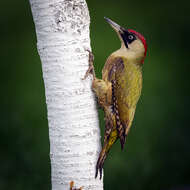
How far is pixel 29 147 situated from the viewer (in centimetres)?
600

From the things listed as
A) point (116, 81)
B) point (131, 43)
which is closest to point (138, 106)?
point (131, 43)

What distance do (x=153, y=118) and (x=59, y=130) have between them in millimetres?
3875

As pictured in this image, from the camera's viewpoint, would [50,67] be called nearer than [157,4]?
Yes

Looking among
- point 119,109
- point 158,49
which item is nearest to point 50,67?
point 119,109

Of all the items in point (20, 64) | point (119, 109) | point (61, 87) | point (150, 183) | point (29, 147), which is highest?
point (61, 87)

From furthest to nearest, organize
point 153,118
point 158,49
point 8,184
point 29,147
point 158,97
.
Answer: point 158,49, point 158,97, point 153,118, point 29,147, point 8,184

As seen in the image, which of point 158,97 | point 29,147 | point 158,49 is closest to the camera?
point 29,147

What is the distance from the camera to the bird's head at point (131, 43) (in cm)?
401

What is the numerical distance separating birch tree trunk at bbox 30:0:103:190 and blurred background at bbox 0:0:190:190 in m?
2.42

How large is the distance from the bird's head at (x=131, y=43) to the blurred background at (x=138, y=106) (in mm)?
2272

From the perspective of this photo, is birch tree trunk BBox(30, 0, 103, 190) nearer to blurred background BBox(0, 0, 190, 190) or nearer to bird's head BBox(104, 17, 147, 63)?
bird's head BBox(104, 17, 147, 63)

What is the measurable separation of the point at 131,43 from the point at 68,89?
1.10 metres

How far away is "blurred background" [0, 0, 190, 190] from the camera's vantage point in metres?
5.86

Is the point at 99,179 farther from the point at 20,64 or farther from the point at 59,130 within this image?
the point at 20,64
